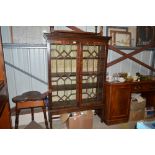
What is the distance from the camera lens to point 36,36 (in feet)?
8.20

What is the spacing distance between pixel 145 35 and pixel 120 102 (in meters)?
1.68

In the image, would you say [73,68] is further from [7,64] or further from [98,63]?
[7,64]

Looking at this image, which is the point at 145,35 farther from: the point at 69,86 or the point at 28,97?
the point at 28,97

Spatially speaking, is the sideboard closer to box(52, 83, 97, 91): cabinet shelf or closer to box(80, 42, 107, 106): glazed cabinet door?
box(80, 42, 107, 106): glazed cabinet door

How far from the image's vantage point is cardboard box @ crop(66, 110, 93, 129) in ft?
7.60

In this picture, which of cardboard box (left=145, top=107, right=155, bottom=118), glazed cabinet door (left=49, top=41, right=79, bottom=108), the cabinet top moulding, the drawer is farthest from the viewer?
cardboard box (left=145, top=107, right=155, bottom=118)

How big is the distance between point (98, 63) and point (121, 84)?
580 millimetres

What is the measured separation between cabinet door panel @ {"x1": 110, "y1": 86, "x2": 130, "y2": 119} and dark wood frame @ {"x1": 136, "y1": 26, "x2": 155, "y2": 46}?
1230 mm

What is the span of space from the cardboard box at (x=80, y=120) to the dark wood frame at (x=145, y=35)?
1973 mm

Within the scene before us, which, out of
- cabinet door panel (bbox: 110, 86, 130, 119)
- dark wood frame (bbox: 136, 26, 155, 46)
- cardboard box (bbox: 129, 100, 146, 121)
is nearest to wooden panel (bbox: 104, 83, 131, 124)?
cabinet door panel (bbox: 110, 86, 130, 119)

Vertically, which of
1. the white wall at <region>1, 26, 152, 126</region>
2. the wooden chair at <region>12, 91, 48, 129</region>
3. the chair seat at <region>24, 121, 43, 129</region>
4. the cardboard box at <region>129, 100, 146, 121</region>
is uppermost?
the white wall at <region>1, 26, 152, 126</region>

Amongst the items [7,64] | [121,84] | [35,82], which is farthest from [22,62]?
[121,84]

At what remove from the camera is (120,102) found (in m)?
2.57
